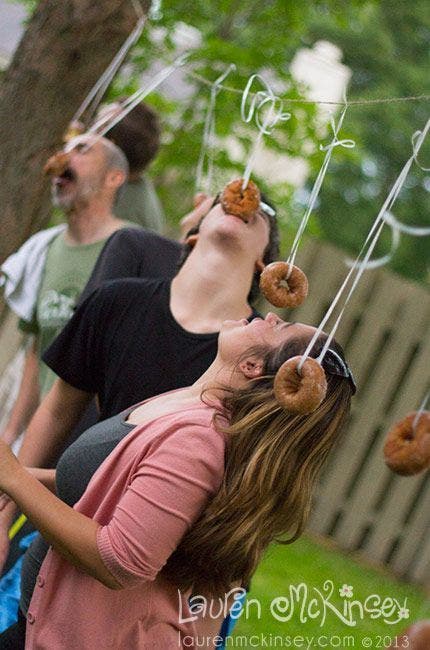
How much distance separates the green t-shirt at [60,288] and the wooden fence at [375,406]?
422cm

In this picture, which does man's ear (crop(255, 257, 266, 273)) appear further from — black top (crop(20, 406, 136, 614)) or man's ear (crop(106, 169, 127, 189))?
man's ear (crop(106, 169, 127, 189))

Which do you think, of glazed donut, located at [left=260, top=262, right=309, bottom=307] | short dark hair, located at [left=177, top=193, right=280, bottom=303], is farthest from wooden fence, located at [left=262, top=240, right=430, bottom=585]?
glazed donut, located at [left=260, top=262, right=309, bottom=307]

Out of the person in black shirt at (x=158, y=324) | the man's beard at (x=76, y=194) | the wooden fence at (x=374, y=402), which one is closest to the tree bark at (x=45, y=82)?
the man's beard at (x=76, y=194)

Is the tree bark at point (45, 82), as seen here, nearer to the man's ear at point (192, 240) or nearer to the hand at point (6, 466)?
the man's ear at point (192, 240)

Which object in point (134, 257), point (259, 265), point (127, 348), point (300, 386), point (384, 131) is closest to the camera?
point (300, 386)

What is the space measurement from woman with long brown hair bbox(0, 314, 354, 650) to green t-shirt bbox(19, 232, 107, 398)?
1.16 meters

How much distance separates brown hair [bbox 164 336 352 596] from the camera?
2.01 m

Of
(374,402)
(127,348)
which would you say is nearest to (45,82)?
(127,348)

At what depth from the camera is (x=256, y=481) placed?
2.01 meters

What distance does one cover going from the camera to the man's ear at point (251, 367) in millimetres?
2145

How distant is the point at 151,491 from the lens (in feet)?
6.44

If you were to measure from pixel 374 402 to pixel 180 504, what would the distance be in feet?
18.7

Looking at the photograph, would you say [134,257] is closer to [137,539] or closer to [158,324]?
[158,324]

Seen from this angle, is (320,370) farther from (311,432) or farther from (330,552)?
(330,552)
